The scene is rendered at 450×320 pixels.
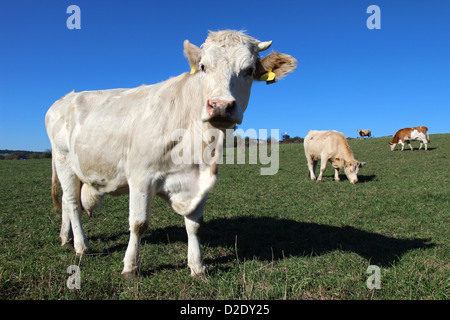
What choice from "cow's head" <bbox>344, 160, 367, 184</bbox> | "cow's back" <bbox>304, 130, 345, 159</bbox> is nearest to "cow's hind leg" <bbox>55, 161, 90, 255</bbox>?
"cow's head" <bbox>344, 160, 367, 184</bbox>

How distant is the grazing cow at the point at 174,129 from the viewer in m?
3.54

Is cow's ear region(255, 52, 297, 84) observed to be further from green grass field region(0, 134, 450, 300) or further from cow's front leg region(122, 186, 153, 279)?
green grass field region(0, 134, 450, 300)

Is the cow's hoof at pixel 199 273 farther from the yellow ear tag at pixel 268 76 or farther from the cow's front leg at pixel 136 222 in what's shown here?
the yellow ear tag at pixel 268 76

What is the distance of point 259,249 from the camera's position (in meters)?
5.10

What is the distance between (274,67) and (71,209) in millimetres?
3827

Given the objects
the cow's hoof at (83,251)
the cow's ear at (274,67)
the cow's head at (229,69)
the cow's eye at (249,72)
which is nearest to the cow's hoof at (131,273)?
the cow's hoof at (83,251)

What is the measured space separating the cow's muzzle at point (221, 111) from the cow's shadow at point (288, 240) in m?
2.28

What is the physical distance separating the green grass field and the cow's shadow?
0.02 metres

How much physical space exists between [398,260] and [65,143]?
210 inches

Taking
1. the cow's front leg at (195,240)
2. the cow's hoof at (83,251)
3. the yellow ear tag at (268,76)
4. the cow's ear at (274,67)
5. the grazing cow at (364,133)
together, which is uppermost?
the grazing cow at (364,133)

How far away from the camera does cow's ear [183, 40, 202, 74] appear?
3.86 metres

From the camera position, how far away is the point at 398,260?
15.0 feet

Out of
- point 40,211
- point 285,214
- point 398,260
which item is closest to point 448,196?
point 285,214
